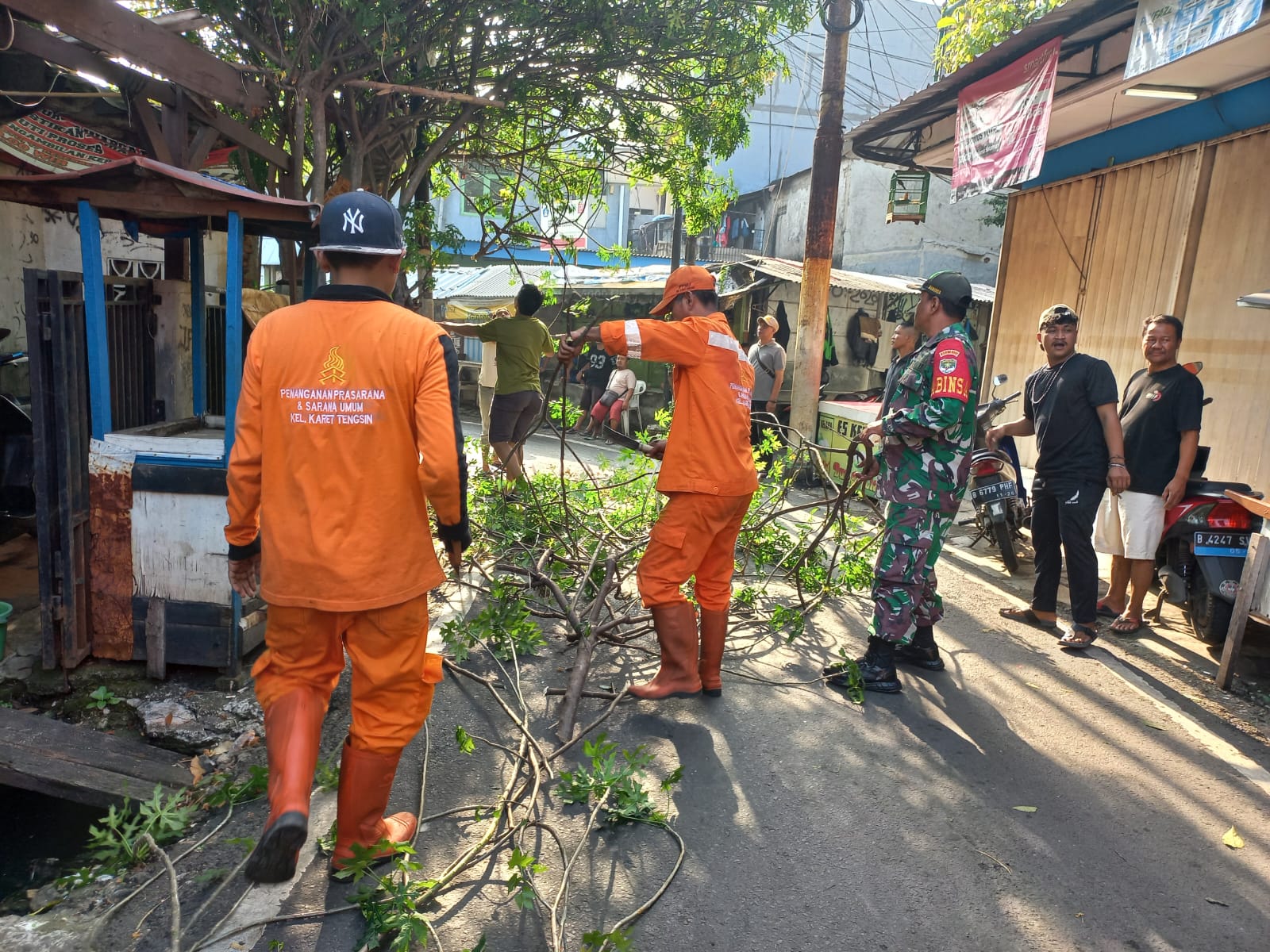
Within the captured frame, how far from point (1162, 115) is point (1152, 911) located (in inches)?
296

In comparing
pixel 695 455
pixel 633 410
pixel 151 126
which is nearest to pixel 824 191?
pixel 151 126

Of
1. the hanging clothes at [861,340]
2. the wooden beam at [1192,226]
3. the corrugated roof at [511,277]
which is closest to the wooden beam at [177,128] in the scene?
the wooden beam at [1192,226]

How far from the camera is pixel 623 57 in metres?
7.75

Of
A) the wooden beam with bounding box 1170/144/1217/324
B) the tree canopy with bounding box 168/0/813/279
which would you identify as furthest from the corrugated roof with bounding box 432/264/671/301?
the wooden beam with bounding box 1170/144/1217/324

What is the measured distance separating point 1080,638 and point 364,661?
4.32m

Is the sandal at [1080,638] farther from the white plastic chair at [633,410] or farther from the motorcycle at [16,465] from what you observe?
the white plastic chair at [633,410]

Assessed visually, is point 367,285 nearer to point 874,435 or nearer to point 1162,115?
point 874,435

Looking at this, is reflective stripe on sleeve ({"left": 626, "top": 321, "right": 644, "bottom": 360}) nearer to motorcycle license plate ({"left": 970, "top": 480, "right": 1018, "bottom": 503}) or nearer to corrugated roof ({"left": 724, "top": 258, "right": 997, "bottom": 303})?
motorcycle license plate ({"left": 970, "top": 480, "right": 1018, "bottom": 503})

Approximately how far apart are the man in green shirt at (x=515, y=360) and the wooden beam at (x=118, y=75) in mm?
2078

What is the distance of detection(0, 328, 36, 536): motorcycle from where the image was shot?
6.14 m

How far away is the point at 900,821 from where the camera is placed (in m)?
3.24

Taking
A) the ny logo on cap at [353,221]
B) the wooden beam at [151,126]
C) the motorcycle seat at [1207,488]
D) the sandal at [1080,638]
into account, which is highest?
the wooden beam at [151,126]

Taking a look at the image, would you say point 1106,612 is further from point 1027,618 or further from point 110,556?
point 110,556

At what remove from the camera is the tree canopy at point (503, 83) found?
6547 millimetres
